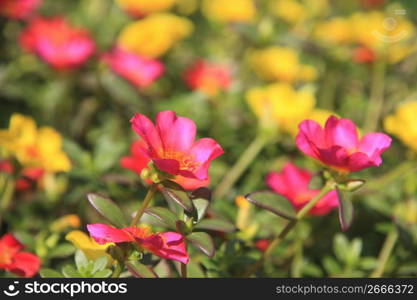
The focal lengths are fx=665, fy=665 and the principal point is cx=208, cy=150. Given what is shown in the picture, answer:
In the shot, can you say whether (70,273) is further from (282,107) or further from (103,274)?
(282,107)

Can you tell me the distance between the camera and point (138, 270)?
0.81 meters

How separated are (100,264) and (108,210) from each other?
0.07m

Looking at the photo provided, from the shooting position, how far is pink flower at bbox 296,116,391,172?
844 millimetres

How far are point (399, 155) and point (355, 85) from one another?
1.10 ft

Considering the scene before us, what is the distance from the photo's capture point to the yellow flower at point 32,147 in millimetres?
1151

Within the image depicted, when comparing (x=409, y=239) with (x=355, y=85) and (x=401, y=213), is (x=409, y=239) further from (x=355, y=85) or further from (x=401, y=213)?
(x=355, y=85)

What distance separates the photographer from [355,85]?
6.38 feet

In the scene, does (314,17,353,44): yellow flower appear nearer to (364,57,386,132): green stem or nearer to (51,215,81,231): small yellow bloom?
(364,57,386,132): green stem

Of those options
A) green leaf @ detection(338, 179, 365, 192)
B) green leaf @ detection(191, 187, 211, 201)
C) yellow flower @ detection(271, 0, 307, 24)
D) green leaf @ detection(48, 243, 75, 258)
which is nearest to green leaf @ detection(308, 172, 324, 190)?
green leaf @ detection(338, 179, 365, 192)

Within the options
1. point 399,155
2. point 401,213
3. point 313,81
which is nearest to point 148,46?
point 313,81

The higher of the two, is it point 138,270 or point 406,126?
point 406,126

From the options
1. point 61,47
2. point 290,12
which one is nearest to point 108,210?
point 61,47

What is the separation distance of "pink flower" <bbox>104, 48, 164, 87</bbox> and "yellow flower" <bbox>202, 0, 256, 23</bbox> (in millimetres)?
487

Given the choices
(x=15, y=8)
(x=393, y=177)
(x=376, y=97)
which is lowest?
(x=393, y=177)
